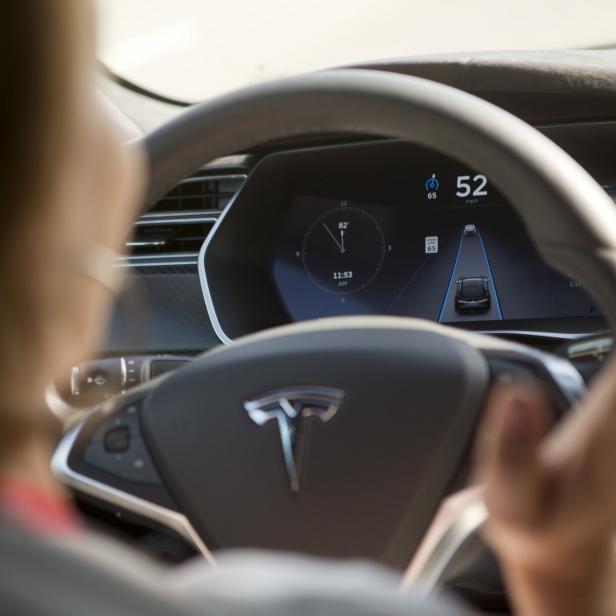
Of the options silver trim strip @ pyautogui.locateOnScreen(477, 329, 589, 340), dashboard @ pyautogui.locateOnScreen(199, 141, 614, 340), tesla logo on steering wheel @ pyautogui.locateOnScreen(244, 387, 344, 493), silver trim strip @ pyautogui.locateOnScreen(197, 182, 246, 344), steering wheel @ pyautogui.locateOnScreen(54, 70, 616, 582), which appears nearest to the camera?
steering wheel @ pyautogui.locateOnScreen(54, 70, 616, 582)

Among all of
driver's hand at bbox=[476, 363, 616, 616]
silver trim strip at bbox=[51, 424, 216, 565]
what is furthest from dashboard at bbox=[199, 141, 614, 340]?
driver's hand at bbox=[476, 363, 616, 616]

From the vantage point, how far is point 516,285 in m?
3.20

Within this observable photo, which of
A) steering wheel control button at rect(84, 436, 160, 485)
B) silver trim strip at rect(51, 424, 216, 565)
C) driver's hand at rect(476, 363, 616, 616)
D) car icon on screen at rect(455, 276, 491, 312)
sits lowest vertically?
car icon on screen at rect(455, 276, 491, 312)

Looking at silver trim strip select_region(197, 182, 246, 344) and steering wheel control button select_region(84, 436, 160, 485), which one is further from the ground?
steering wheel control button select_region(84, 436, 160, 485)

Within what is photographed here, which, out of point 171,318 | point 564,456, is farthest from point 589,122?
point 564,456

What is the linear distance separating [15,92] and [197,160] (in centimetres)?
47

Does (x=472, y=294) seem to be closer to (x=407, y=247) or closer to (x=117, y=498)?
(x=407, y=247)

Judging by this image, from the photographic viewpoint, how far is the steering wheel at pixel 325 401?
2.28 ft

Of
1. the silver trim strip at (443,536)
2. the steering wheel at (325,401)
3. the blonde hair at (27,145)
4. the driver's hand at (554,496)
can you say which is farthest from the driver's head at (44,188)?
the silver trim strip at (443,536)

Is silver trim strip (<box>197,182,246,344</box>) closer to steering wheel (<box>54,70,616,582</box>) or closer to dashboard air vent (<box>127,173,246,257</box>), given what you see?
dashboard air vent (<box>127,173,246,257</box>)

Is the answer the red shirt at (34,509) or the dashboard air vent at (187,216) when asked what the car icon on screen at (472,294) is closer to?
the dashboard air vent at (187,216)

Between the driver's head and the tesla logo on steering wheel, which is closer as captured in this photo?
the driver's head

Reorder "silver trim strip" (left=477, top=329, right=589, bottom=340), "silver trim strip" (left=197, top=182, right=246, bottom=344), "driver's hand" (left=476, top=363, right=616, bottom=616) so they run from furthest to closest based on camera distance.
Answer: "silver trim strip" (left=197, top=182, right=246, bottom=344)
"silver trim strip" (left=477, top=329, right=589, bottom=340)
"driver's hand" (left=476, top=363, right=616, bottom=616)

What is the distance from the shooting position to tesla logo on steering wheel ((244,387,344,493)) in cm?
83
